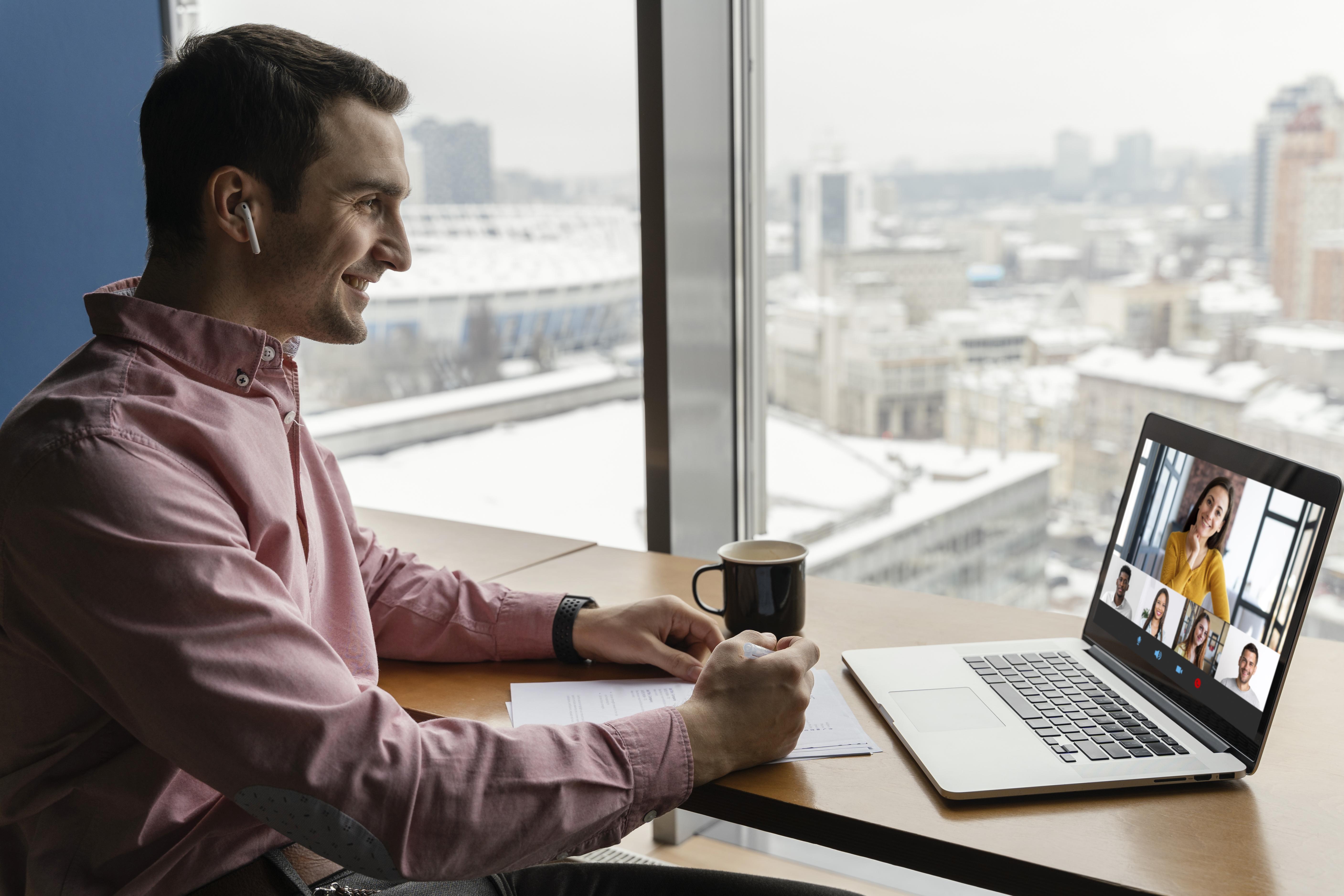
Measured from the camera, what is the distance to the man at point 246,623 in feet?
2.62

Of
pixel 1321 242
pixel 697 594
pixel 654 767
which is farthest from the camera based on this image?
pixel 1321 242

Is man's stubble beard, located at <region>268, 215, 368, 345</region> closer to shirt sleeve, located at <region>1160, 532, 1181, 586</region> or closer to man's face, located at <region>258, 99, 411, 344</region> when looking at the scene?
man's face, located at <region>258, 99, 411, 344</region>

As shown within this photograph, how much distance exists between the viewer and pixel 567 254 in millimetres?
2498

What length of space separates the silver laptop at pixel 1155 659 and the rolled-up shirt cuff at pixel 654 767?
21 centimetres

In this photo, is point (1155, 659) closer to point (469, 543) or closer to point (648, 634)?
point (648, 634)

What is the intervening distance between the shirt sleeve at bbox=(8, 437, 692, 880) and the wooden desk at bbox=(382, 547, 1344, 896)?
16 centimetres

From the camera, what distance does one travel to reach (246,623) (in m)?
0.81

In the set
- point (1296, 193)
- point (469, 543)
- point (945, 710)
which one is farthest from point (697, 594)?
point (1296, 193)

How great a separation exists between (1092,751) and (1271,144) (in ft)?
3.70

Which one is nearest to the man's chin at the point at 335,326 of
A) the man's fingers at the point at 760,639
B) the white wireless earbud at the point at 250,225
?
the white wireless earbud at the point at 250,225

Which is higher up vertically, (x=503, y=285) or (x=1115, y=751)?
(x=503, y=285)

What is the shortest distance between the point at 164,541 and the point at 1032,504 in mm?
1516

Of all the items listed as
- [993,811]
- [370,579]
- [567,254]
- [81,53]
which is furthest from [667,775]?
[81,53]

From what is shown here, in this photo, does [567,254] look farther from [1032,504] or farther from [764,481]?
[1032,504]
